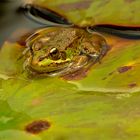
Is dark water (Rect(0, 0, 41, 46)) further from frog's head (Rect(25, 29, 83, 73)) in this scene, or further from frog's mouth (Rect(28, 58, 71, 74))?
frog's mouth (Rect(28, 58, 71, 74))

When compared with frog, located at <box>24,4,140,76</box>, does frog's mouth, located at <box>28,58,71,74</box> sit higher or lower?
lower

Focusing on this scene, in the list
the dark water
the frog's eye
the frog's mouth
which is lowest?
the frog's mouth

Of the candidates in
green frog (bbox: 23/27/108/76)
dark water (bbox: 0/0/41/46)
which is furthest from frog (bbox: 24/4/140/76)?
dark water (bbox: 0/0/41/46)

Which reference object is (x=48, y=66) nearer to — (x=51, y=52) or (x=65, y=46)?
(x=51, y=52)

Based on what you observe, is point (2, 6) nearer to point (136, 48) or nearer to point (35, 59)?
point (35, 59)

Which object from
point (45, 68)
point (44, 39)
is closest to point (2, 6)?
point (44, 39)

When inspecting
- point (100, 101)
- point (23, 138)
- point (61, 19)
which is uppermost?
point (61, 19)
